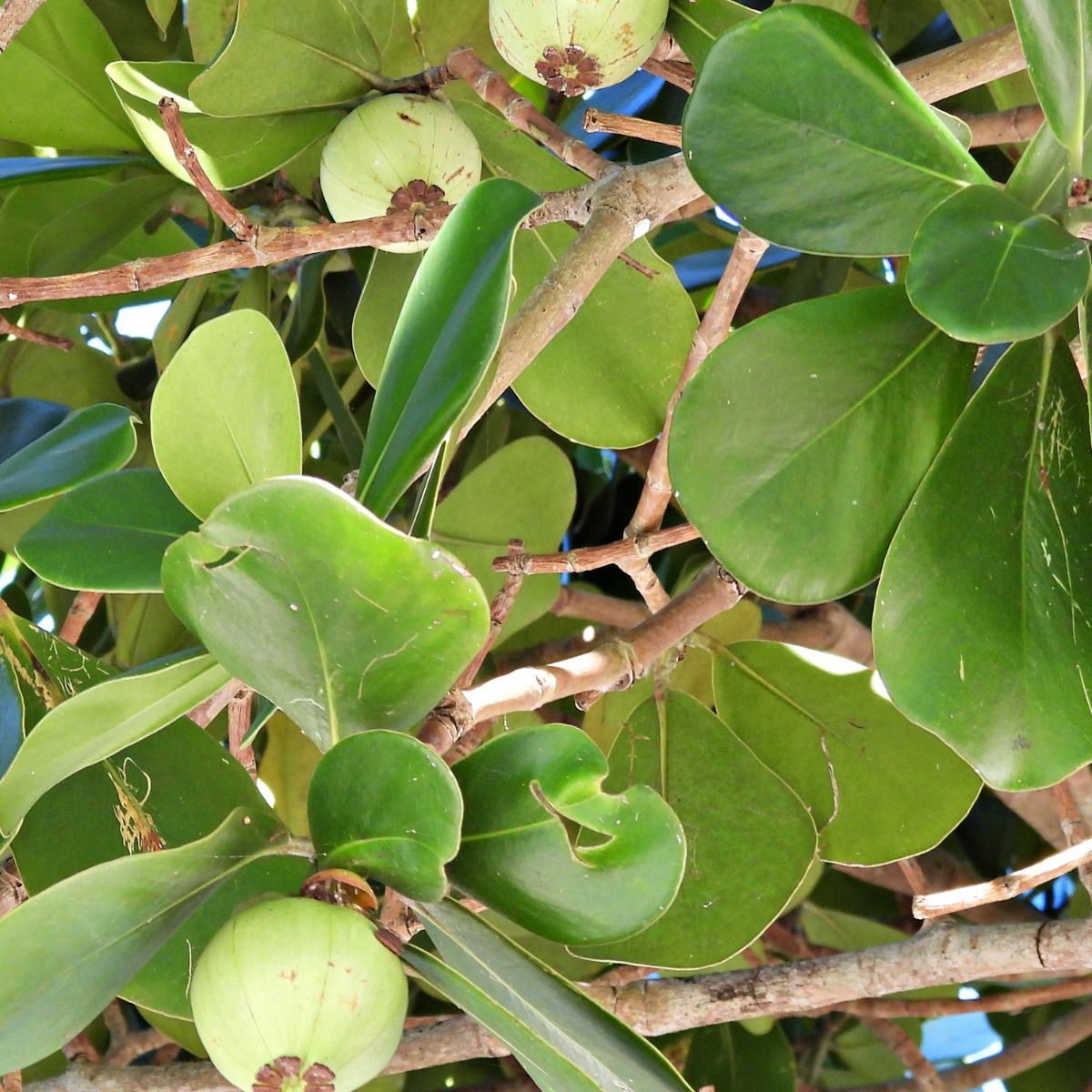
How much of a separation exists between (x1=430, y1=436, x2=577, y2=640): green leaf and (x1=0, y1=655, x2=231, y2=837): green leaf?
553mm

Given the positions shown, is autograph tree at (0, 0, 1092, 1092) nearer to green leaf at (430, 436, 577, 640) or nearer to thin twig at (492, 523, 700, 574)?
thin twig at (492, 523, 700, 574)

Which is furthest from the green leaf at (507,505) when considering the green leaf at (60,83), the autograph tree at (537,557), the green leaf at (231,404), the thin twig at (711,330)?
the green leaf at (231,404)

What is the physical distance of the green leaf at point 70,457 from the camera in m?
0.62

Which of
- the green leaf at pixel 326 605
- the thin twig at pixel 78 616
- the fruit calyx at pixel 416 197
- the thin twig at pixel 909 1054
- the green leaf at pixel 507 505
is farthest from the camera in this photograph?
the thin twig at pixel 909 1054

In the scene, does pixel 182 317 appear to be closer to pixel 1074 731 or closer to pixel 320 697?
pixel 320 697

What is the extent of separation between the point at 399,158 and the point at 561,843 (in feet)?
1.46

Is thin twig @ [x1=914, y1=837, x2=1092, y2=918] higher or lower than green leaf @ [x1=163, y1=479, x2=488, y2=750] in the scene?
lower

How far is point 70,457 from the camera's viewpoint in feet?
2.08

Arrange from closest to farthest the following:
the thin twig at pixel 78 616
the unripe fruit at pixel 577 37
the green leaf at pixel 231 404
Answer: the green leaf at pixel 231 404
the unripe fruit at pixel 577 37
the thin twig at pixel 78 616

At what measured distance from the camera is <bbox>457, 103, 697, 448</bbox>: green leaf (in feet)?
2.87

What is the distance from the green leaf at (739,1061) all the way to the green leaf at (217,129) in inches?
36.2

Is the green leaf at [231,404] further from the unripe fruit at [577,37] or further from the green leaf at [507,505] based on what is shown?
the green leaf at [507,505]

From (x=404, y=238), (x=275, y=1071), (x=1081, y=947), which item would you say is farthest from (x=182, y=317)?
(x=1081, y=947)

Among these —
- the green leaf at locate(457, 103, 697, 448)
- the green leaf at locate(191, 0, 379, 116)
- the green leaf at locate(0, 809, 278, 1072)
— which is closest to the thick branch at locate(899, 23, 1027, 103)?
the green leaf at locate(457, 103, 697, 448)
